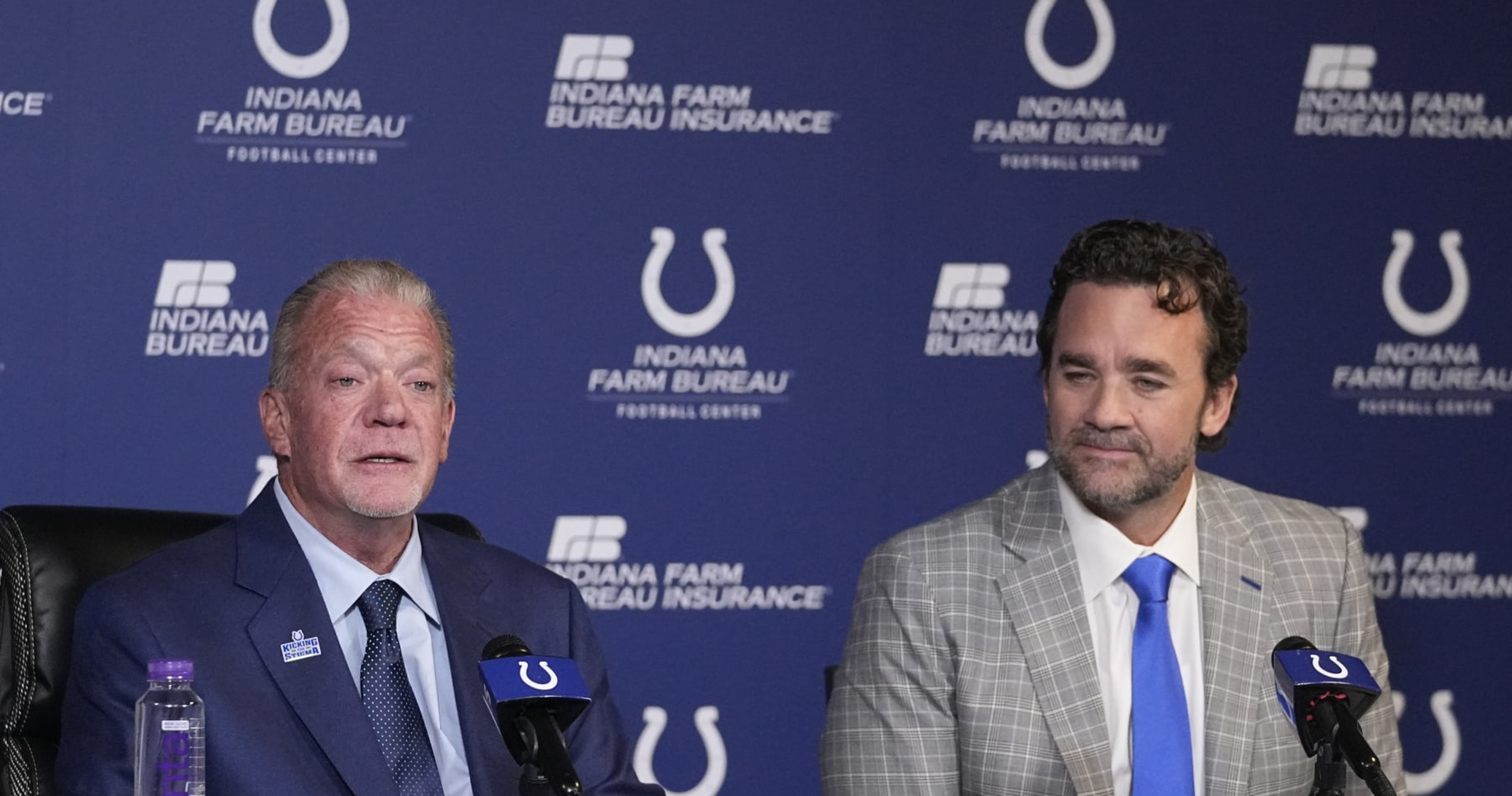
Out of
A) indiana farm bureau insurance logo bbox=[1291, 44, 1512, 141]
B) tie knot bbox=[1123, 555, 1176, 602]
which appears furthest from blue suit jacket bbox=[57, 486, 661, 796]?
indiana farm bureau insurance logo bbox=[1291, 44, 1512, 141]

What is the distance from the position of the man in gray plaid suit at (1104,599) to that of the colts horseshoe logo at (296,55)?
2.29 meters

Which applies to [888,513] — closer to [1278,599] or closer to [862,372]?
[862,372]

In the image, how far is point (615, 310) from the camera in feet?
15.7

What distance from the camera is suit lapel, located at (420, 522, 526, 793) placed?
276 centimetres

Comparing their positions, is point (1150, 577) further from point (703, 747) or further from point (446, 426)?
point (703, 747)

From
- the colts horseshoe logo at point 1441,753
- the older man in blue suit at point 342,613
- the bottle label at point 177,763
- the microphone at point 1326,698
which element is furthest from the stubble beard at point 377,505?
the colts horseshoe logo at point 1441,753

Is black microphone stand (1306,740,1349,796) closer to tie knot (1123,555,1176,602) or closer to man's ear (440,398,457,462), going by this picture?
tie knot (1123,555,1176,602)

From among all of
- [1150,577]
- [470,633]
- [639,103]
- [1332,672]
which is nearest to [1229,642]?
[1150,577]

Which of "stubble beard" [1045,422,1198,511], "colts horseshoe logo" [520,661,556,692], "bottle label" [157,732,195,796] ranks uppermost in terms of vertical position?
"stubble beard" [1045,422,1198,511]

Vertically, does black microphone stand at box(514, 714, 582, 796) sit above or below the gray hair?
below

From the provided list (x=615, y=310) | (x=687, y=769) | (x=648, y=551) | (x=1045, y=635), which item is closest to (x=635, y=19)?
(x=615, y=310)

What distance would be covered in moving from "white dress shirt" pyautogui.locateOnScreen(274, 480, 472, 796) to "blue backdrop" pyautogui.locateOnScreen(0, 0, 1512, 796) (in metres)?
1.83

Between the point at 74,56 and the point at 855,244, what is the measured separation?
2.02 metres

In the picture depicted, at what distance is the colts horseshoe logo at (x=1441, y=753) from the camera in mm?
5172
